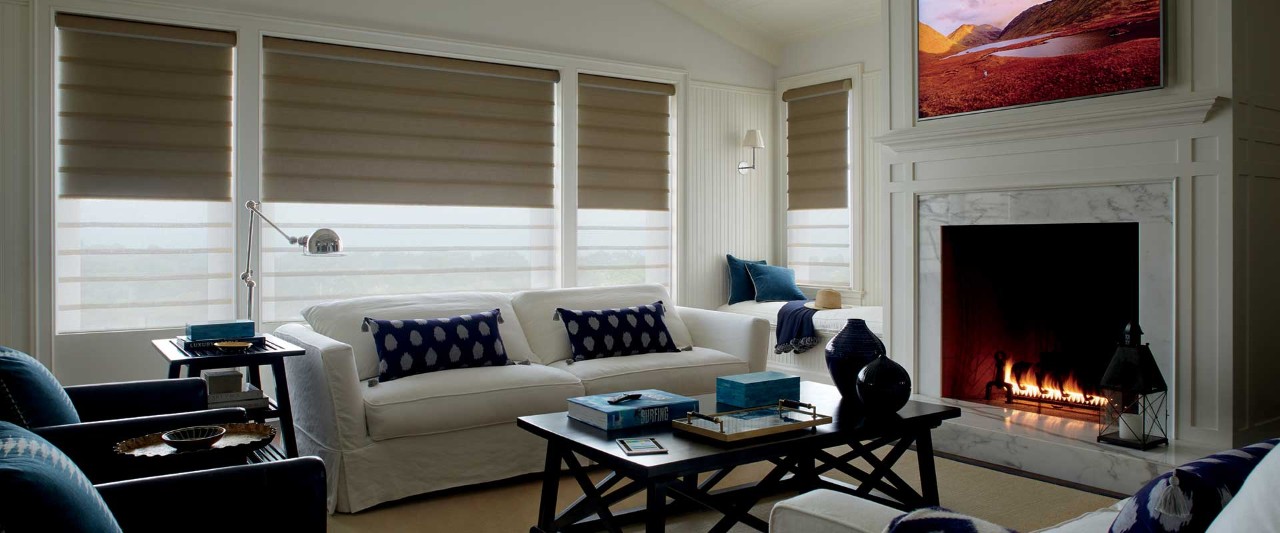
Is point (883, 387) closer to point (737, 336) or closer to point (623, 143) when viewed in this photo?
point (737, 336)

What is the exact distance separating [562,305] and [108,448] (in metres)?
2.46

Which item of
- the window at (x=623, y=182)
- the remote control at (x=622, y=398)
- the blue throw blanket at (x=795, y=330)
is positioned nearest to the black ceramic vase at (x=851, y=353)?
the remote control at (x=622, y=398)

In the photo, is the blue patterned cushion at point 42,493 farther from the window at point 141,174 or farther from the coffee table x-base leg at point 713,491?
the window at point 141,174

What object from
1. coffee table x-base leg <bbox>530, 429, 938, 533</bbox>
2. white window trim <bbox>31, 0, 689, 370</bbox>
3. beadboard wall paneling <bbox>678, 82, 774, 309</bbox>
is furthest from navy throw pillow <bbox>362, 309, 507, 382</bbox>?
beadboard wall paneling <bbox>678, 82, 774, 309</bbox>

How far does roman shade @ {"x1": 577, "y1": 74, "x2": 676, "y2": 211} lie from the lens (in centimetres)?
589

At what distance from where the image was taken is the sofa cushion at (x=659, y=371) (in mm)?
4020

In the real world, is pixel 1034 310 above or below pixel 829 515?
above

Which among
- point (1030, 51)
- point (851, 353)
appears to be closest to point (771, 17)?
point (1030, 51)

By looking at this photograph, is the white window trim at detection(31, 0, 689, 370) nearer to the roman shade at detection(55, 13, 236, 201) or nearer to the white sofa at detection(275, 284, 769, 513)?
the roman shade at detection(55, 13, 236, 201)

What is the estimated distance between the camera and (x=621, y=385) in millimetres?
4047

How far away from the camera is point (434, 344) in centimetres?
389

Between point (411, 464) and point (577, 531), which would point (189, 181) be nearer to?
point (411, 464)

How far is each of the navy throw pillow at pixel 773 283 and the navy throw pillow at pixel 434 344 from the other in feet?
8.85

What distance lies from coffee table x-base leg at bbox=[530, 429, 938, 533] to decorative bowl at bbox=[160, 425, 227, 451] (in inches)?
38.2
